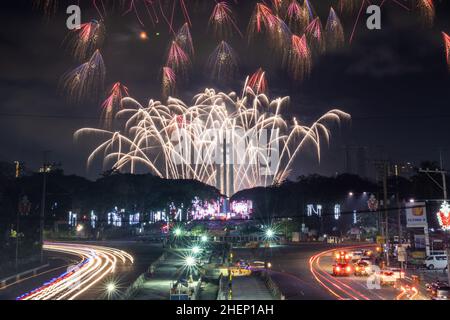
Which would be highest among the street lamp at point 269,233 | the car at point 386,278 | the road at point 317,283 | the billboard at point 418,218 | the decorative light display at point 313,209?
the decorative light display at point 313,209

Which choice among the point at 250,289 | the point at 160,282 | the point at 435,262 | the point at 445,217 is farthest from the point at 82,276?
the point at 435,262

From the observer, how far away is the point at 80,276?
37.9m

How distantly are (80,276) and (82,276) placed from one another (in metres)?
0.42

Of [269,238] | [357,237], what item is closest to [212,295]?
[269,238]

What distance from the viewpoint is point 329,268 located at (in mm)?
45938

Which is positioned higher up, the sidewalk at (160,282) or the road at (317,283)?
the road at (317,283)

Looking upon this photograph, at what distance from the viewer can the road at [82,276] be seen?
102 ft

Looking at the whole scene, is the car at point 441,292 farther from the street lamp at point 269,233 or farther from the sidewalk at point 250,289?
the street lamp at point 269,233

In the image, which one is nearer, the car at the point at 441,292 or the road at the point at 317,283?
the car at the point at 441,292

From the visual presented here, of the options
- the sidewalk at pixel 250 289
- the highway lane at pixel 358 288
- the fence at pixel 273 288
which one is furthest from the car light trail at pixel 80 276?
the highway lane at pixel 358 288

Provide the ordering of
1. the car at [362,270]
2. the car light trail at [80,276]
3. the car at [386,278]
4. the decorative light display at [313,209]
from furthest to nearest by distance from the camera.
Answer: the decorative light display at [313,209]
the car at [362,270]
the car at [386,278]
the car light trail at [80,276]

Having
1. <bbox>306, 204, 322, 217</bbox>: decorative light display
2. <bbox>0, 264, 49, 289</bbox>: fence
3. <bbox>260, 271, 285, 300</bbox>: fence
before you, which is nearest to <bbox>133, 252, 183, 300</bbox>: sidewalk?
<bbox>260, 271, 285, 300</bbox>: fence

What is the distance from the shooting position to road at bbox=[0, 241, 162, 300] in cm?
3117
